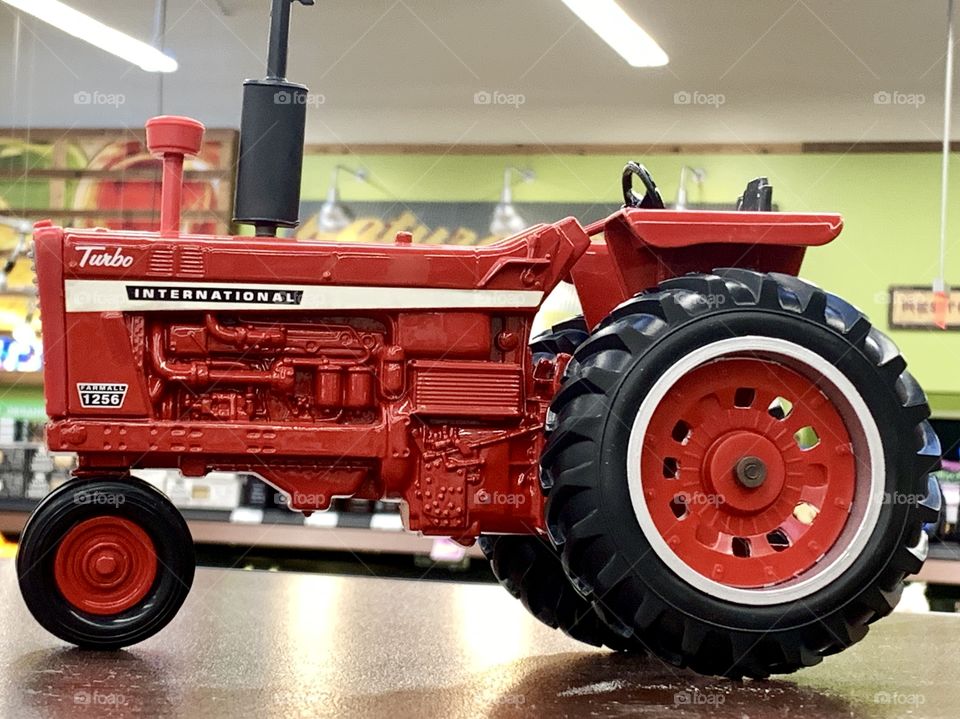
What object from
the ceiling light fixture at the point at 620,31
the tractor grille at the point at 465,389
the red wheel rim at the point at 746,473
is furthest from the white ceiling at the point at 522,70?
the red wheel rim at the point at 746,473


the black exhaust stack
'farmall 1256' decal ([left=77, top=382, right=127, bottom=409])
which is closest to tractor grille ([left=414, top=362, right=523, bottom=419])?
the black exhaust stack

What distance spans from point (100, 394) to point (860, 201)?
396cm

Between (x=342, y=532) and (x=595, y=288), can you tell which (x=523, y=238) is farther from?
(x=342, y=532)

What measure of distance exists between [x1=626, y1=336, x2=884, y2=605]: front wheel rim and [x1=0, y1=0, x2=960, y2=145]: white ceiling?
9.20ft

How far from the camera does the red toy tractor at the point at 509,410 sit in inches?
68.9

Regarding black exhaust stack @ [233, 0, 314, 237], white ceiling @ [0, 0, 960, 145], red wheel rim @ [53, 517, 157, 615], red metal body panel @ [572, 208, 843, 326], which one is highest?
white ceiling @ [0, 0, 960, 145]

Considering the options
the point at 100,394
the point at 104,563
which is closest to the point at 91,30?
the point at 100,394

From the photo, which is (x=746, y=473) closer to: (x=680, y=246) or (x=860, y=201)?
(x=680, y=246)

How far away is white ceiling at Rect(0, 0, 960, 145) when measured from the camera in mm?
4453

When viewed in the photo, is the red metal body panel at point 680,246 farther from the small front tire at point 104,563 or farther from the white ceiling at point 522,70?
the white ceiling at point 522,70

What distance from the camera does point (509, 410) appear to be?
200 centimetres

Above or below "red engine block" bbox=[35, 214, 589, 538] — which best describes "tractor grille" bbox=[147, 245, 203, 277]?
above

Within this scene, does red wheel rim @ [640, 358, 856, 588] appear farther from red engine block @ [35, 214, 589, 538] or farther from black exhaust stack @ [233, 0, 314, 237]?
black exhaust stack @ [233, 0, 314, 237]

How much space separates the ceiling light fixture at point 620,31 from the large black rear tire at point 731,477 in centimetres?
249
